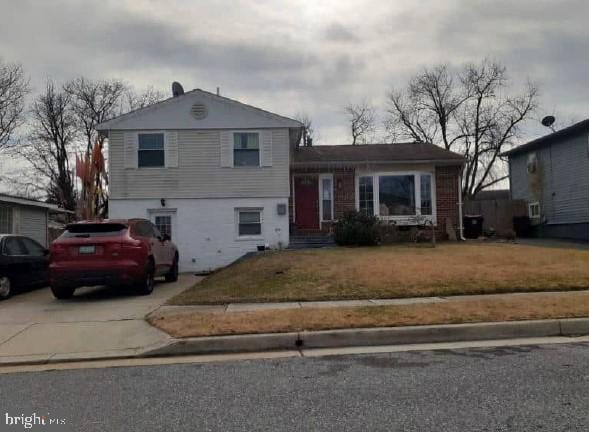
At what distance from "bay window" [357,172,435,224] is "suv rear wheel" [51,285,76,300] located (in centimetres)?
1204

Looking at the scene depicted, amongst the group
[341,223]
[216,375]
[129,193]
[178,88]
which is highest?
[178,88]

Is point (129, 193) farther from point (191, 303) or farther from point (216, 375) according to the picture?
point (216, 375)

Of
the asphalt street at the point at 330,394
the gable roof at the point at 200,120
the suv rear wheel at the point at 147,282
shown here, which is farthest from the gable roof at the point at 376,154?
the asphalt street at the point at 330,394

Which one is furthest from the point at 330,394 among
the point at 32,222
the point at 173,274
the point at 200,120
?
the point at 32,222

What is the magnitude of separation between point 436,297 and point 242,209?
1077 centimetres

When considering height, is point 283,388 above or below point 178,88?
below

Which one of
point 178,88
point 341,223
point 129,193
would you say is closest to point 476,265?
point 341,223

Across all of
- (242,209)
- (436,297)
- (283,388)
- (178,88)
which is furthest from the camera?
(178,88)

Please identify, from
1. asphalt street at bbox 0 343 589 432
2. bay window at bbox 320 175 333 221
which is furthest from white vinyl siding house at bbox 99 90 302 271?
asphalt street at bbox 0 343 589 432

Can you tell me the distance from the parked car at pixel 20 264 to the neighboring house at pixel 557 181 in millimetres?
19635

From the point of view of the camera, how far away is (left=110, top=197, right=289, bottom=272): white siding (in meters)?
19.3

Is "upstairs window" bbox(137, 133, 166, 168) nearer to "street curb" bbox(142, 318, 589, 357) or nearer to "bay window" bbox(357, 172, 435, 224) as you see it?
"bay window" bbox(357, 172, 435, 224)

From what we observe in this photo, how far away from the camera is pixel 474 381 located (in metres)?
5.43

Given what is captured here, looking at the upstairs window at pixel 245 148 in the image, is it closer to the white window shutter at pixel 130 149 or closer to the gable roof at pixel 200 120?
the gable roof at pixel 200 120
